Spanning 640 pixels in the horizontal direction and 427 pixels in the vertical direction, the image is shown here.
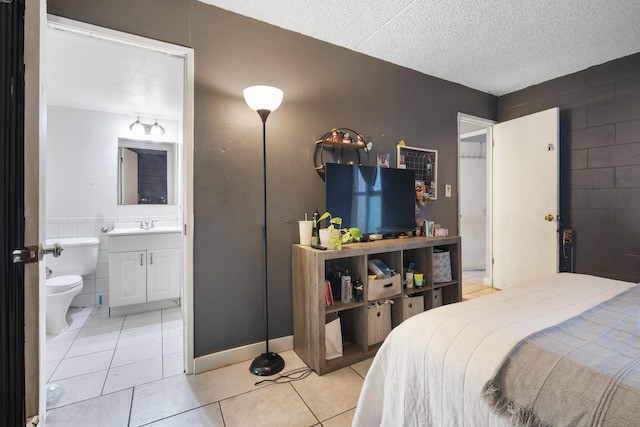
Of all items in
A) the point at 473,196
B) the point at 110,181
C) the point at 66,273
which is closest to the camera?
the point at 66,273

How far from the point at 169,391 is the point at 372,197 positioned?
6.41ft

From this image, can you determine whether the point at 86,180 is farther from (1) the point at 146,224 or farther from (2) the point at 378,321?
(2) the point at 378,321

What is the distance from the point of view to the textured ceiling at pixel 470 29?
1.93 meters

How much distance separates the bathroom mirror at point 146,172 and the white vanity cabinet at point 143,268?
2.33 ft

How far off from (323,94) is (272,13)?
2.20 ft

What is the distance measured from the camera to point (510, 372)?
779 mm

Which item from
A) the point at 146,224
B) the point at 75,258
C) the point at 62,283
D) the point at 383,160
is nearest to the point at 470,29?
the point at 383,160

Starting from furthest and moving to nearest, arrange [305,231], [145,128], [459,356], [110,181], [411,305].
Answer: [145,128]
[110,181]
[411,305]
[305,231]
[459,356]

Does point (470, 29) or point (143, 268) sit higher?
point (470, 29)

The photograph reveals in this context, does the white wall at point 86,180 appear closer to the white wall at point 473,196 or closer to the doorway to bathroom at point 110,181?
the doorway to bathroom at point 110,181

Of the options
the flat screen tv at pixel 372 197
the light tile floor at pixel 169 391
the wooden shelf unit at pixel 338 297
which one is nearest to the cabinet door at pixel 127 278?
the light tile floor at pixel 169 391

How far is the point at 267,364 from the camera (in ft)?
6.18

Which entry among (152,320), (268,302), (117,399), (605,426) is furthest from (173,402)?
(605,426)

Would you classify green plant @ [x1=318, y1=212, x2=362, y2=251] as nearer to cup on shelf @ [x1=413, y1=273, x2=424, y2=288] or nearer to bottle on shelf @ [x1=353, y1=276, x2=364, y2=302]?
bottle on shelf @ [x1=353, y1=276, x2=364, y2=302]
